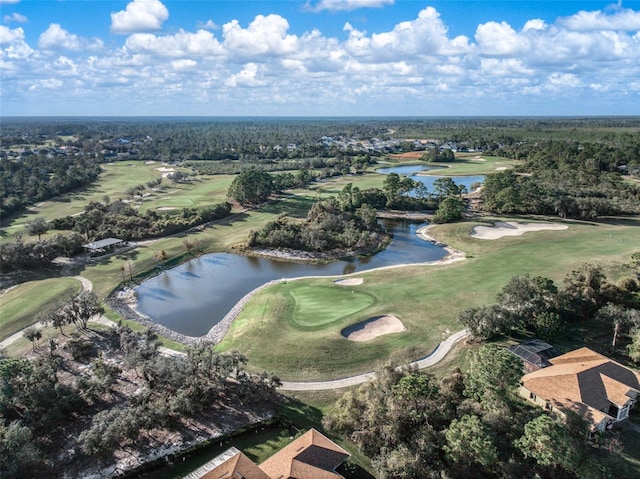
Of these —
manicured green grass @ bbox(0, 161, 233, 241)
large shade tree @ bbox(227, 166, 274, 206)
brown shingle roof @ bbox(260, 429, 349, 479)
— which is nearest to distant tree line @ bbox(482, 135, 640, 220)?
large shade tree @ bbox(227, 166, 274, 206)

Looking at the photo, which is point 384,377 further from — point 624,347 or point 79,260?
point 79,260

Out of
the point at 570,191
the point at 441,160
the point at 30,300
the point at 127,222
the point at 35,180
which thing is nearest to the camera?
the point at 30,300

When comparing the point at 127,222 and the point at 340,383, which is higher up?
the point at 127,222

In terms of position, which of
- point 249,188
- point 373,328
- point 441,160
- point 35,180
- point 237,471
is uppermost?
point 441,160

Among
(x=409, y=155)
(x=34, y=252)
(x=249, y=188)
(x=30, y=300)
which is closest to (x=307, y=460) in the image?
(x=30, y=300)

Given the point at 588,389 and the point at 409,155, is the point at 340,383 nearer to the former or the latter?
the point at 588,389

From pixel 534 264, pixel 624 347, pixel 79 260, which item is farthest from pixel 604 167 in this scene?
pixel 79 260

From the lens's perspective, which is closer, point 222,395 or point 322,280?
point 222,395
